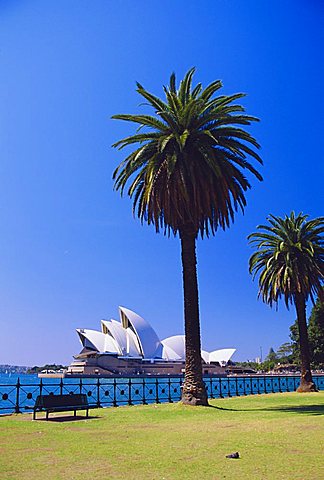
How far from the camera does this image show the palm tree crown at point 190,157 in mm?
22422

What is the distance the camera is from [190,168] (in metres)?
22.1

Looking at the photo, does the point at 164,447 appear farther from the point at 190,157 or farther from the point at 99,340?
the point at 99,340

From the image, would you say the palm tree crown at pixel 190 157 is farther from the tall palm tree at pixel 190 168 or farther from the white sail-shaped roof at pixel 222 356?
the white sail-shaped roof at pixel 222 356

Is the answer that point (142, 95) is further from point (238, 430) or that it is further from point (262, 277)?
point (262, 277)

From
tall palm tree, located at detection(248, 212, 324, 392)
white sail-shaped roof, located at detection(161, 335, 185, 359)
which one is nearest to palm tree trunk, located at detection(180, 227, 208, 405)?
tall palm tree, located at detection(248, 212, 324, 392)

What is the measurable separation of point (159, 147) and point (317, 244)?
1739 cm

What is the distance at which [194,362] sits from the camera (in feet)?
74.1

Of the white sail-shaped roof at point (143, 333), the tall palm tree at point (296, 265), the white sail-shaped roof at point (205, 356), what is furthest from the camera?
the white sail-shaped roof at point (205, 356)

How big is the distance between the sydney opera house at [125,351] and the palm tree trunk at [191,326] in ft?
295

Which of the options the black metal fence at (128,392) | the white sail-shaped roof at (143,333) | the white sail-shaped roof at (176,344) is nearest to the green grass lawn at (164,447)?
the black metal fence at (128,392)

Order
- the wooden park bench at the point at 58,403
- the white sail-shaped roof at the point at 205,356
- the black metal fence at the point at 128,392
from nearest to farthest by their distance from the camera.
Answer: the wooden park bench at the point at 58,403
the black metal fence at the point at 128,392
the white sail-shaped roof at the point at 205,356

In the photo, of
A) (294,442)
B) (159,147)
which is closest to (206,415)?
(294,442)

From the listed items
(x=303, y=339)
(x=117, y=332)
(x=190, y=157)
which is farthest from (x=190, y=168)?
(x=117, y=332)

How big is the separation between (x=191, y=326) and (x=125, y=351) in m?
100
